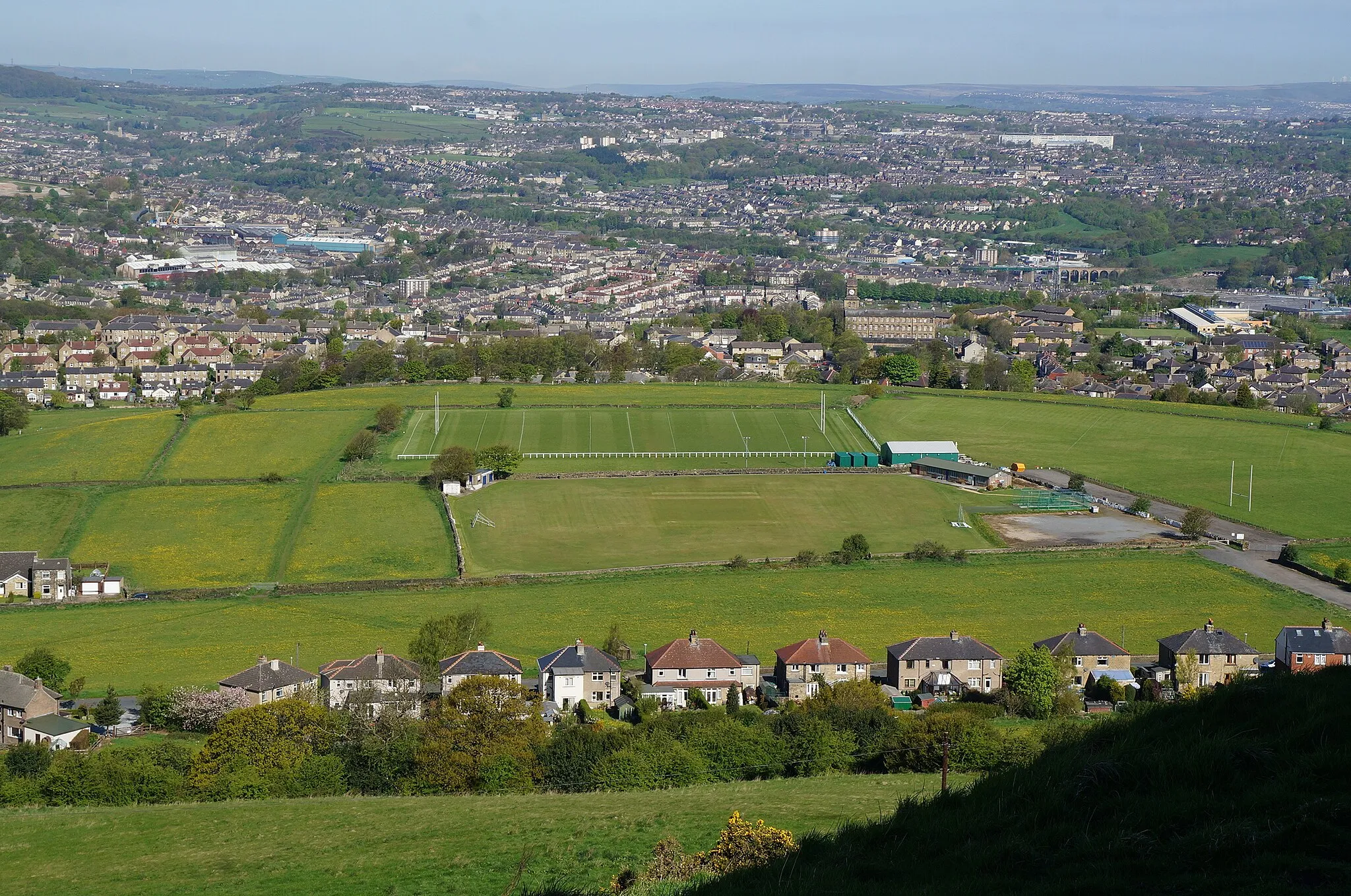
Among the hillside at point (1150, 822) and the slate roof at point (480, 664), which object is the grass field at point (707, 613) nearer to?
the slate roof at point (480, 664)

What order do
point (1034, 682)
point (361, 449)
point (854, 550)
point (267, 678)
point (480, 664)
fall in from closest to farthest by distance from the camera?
point (1034, 682) < point (267, 678) < point (480, 664) < point (854, 550) < point (361, 449)

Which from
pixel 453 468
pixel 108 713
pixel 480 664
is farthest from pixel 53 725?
pixel 453 468

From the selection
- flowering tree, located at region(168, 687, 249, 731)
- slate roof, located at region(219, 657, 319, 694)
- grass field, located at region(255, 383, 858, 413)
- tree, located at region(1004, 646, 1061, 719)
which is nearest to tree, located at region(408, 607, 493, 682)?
slate roof, located at region(219, 657, 319, 694)

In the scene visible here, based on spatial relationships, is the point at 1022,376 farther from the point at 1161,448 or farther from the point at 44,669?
the point at 44,669

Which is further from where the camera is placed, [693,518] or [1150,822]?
[693,518]

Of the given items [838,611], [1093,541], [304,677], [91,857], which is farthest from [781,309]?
[91,857]
